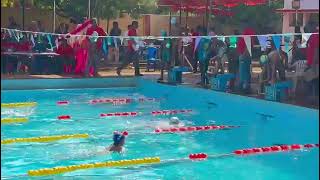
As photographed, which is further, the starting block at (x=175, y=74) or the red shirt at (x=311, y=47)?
the starting block at (x=175, y=74)

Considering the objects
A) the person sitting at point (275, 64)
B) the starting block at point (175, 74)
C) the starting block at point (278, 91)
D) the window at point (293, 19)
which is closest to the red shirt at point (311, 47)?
the person sitting at point (275, 64)

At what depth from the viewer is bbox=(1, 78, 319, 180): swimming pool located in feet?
22.6

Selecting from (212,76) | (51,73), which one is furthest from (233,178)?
(51,73)

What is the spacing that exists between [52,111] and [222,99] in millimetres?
3843

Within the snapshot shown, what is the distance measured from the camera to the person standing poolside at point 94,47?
1473 centimetres

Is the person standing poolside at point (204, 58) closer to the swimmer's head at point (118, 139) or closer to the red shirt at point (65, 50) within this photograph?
the red shirt at point (65, 50)

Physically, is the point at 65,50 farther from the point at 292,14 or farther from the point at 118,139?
the point at 292,14

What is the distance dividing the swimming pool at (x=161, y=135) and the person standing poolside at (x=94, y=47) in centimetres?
55

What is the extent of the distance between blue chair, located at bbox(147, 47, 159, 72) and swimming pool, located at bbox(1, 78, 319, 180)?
2.39 metres

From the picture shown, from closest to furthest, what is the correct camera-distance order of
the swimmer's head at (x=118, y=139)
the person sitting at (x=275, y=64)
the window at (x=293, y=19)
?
the swimmer's head at (x=118, y=139) < the person sitting at (x=275, y=64) < the window at (x=293, y=19)

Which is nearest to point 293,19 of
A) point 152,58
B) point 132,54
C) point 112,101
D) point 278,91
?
point 152,58

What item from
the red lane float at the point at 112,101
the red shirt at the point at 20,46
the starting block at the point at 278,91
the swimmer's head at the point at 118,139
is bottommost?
the swimmer's head at the point at 118,139

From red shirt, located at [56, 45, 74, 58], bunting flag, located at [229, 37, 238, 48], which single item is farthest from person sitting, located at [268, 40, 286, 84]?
red shirt, located at [56, 45, 74, 58]

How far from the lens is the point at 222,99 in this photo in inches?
476
